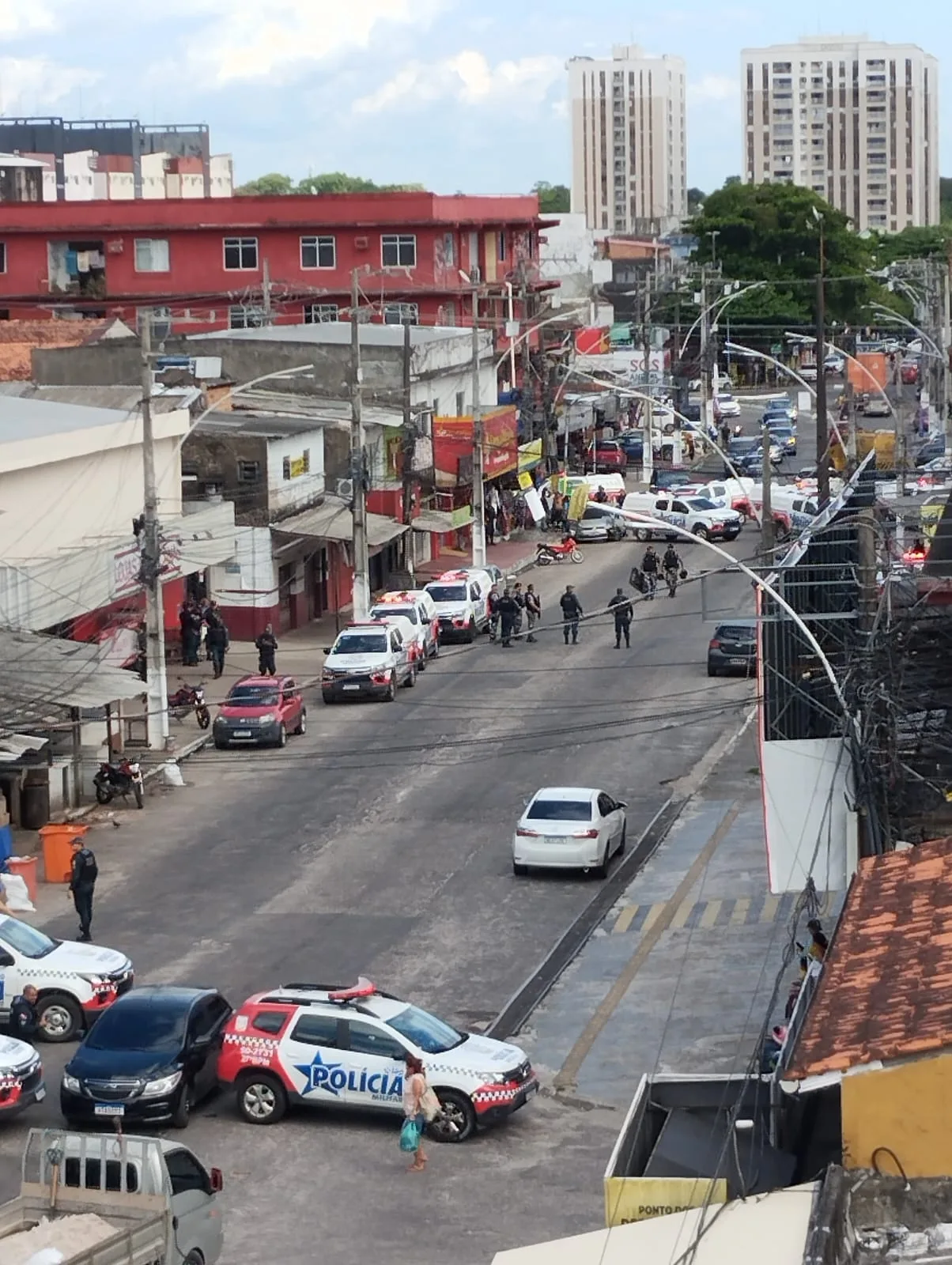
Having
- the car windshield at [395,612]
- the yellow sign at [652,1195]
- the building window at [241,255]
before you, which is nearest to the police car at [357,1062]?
the yellow sign at [652,1195]

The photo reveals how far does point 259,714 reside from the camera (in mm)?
44312

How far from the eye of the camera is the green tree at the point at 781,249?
434 feet

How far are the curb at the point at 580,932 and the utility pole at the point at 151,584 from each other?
9691mm

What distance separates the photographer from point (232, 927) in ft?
105

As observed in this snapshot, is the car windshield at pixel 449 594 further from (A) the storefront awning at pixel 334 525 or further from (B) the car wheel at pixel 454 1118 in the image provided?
(B) the car wheel at pixel 454 1118

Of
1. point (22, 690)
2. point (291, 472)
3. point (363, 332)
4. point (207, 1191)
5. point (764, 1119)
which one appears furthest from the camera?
point (363, 332)

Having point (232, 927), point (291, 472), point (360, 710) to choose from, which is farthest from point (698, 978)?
point (291, 472)

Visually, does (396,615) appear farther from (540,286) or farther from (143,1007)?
(540,286)

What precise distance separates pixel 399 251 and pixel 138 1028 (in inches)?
2865

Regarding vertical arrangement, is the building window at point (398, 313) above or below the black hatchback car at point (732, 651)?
above

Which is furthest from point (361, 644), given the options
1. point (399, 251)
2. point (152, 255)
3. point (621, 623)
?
point (152, 255)

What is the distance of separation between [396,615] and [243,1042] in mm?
28777

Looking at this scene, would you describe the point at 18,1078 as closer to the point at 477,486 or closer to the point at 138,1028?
the point at 138,1028

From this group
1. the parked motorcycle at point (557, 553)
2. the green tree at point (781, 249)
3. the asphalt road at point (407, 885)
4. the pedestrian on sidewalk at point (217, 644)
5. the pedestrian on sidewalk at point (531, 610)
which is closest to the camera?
the asphalt road at point (407, 885)
